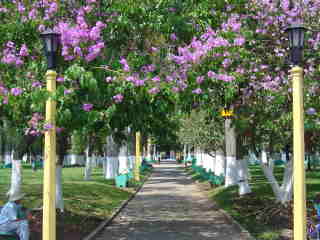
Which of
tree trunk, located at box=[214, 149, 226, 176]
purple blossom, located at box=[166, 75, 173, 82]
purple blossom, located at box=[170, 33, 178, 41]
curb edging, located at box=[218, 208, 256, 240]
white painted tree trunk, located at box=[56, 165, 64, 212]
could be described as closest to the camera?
purple blossom, located at box=[166, 75, 173, 82]

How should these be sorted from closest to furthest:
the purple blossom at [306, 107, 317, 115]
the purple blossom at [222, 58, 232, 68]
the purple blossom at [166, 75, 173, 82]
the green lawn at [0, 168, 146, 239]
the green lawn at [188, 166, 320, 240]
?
the purple blossom at [166, 75, 173, 82], the purple blossom at [222, 58, 232, 68], the purple blossom at [306, 107, 317, 115], the green lawn at [188, 166, 320, 240], the green lawn at [0, 168, 146, 239]

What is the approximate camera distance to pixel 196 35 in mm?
10148

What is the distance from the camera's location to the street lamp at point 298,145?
23.8 feet

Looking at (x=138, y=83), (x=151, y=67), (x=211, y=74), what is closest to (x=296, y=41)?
(x=211, y=74)

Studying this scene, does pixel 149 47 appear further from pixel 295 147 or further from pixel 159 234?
pixel 159 234

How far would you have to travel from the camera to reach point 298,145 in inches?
288

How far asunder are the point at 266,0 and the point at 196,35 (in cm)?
171

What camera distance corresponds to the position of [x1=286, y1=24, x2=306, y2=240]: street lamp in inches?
286

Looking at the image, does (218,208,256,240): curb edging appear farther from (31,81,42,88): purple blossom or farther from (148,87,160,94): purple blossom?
(31,81,42,88): purple blossom

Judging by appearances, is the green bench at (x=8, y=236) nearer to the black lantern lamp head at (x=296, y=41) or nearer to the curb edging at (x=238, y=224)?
the curb edging at (x=238, y=224)

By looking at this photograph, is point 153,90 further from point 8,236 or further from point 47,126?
point 8,236

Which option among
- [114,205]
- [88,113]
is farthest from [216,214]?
[88,113]

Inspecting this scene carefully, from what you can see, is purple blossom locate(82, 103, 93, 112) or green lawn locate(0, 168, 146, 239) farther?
green lawn locate(0, 168, 146, 239)

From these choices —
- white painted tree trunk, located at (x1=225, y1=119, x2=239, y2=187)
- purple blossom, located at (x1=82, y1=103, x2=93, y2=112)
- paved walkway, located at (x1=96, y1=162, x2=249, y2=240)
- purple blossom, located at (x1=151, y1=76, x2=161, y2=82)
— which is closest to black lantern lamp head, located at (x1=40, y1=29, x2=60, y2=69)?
purple blossom, located at (x1=82, y1=103, x2=93, y2=112)
